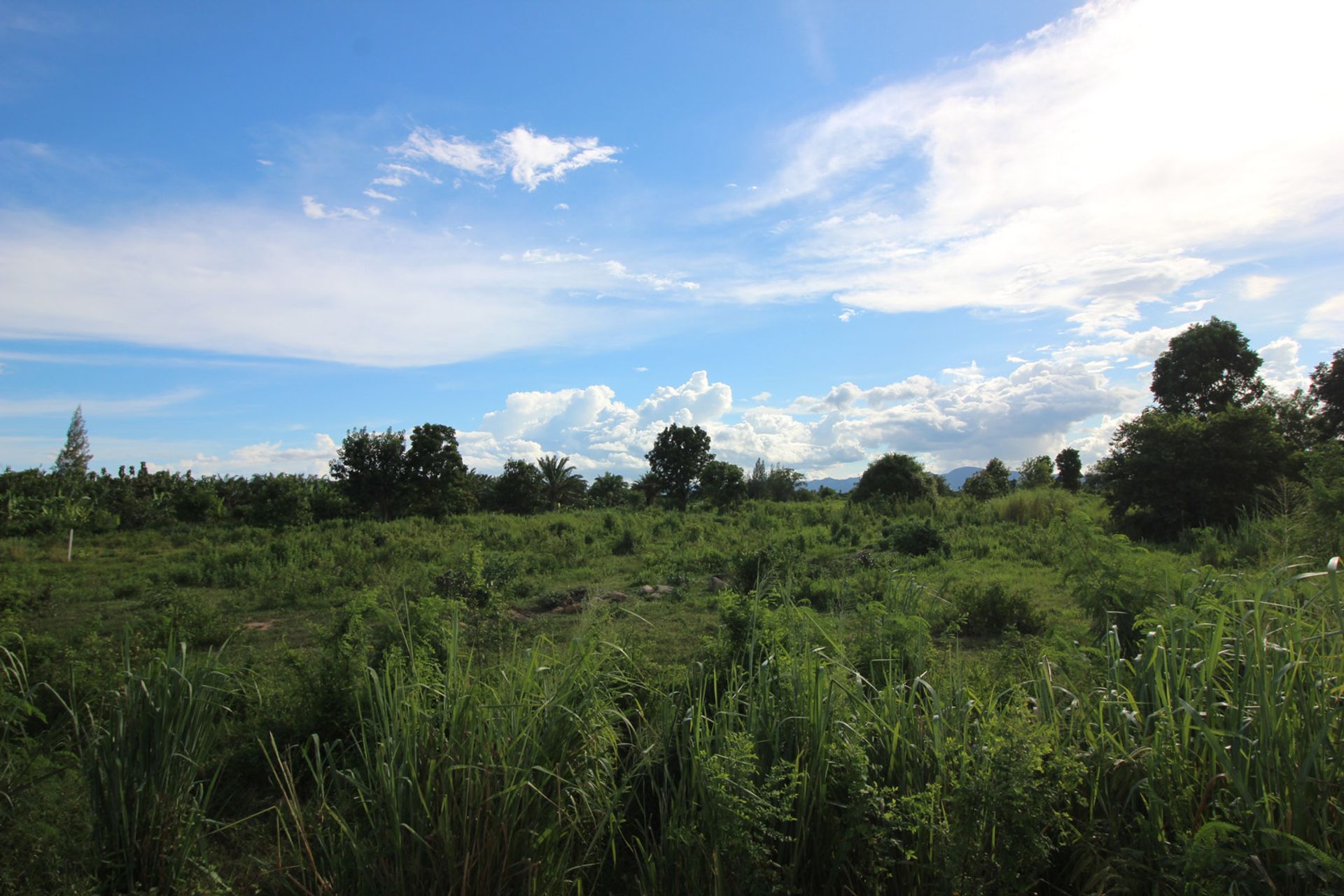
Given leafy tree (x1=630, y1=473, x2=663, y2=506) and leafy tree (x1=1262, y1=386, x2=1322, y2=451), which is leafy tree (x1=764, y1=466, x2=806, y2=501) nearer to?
leafy tree (x1=630, y1=473, x2=663, y2=506)

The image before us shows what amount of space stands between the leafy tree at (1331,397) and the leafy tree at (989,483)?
33.4ft

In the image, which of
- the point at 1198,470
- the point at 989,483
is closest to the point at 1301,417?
the point at 989,483

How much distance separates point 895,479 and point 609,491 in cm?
2294

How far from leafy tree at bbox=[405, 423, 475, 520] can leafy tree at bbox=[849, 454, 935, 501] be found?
1480 cm

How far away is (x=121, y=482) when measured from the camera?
29.0 metres

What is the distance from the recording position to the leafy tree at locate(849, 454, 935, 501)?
23922mm

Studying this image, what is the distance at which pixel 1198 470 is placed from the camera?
1388cm

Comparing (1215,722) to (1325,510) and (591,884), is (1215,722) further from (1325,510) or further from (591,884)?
(1325,510)

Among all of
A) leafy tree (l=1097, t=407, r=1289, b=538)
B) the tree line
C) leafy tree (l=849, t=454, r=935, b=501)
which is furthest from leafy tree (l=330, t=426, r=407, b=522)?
leafy tree (l=1097, t=407, r=1289, b=538)

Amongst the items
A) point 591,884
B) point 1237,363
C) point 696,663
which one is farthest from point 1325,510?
point 1237,363

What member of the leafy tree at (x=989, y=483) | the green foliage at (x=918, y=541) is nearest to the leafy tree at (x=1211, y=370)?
the leafy tree at (x=989, y=483)

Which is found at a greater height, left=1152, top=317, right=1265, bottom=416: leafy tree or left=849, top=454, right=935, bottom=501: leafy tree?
left=1152, top=317, right=1265, bottom=416: leafy tree

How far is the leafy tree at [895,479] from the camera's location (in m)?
23.9

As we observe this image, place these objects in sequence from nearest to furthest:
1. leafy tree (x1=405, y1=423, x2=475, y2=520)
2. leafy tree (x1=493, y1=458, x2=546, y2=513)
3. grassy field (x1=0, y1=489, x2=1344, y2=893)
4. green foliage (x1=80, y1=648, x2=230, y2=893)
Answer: grassy field (x1=0, y1=489, x2=1344, y2=893), green foliage (x1=80, y1=648, x2=230, y2=893), leafy tree (x1=405, y1=423, x2=475, y2=520), leafy tree (x1=493, y1=458, x2=546, y2=513)
